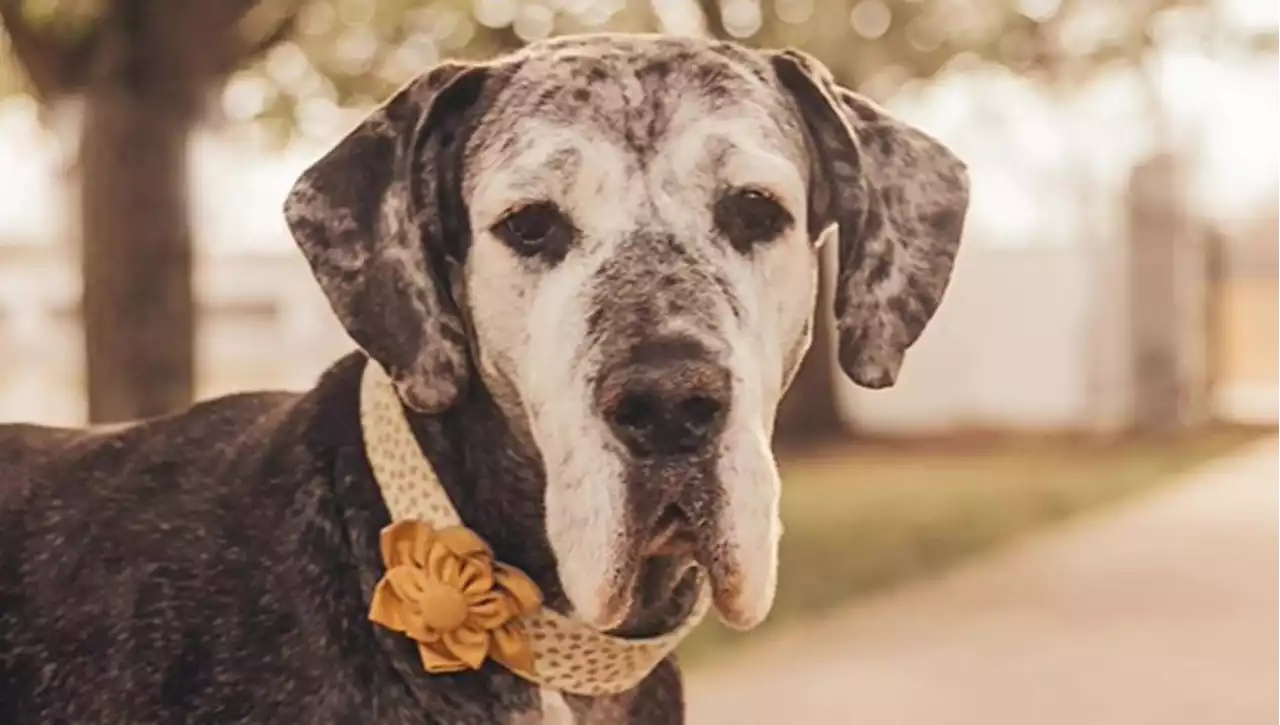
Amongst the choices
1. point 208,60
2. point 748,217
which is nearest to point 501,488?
point 748,217

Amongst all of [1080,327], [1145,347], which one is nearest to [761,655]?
[1145,347]

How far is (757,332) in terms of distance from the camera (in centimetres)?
174

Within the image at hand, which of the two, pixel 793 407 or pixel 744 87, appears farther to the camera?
pixel 793 407

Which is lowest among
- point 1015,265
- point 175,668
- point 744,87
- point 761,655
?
point 761,655

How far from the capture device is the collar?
180cm

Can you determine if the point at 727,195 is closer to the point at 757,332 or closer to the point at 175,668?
the point at 757,332

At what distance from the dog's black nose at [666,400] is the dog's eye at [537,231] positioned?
0.19 meters

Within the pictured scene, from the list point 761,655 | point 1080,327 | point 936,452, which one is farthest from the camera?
point 1080,327

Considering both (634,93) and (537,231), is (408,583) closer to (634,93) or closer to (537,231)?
(537,231)

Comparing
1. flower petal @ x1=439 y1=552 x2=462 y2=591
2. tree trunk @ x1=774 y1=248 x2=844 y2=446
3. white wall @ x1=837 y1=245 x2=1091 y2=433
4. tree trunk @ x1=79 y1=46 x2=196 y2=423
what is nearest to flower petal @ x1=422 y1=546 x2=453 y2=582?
flower petal @ x1=439 y1=552 x2=462 y2=591

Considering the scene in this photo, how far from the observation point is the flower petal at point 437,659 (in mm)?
1801

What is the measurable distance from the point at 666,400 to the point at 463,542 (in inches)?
14.5

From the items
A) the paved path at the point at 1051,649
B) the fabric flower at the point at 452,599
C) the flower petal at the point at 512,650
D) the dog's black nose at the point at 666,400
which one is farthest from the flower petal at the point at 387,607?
the paved path at the point at 1051,649

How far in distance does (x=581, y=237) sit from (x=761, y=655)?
3416 mm
